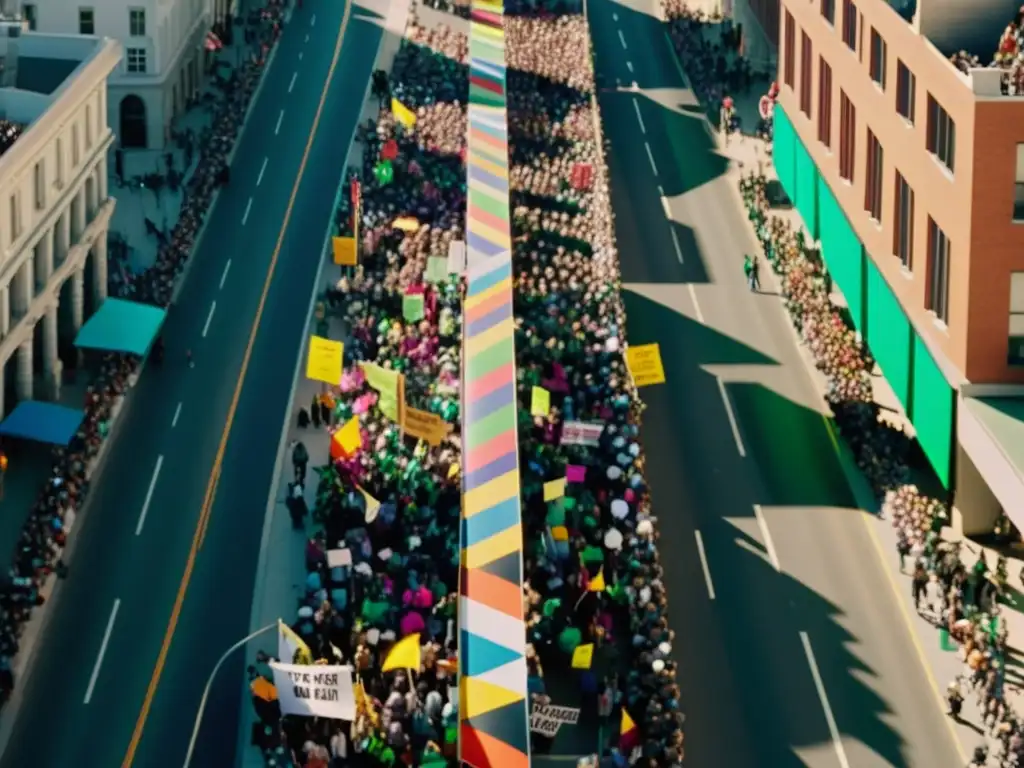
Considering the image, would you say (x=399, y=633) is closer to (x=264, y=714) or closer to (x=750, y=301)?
(x=264, y=714)

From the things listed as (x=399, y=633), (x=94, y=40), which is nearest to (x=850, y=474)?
(x=399, y=633)

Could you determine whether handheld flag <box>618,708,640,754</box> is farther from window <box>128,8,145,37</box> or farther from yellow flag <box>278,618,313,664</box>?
window <box>128,8,145,37</box>

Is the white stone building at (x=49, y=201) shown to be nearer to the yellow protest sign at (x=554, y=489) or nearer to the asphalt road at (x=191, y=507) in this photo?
the asphalt road at (x=191, y=507)

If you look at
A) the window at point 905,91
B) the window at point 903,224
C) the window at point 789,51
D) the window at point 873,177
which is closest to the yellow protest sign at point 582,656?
the window at point 903,224

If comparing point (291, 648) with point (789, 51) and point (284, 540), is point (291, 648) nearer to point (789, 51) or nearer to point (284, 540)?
point (284, 540)

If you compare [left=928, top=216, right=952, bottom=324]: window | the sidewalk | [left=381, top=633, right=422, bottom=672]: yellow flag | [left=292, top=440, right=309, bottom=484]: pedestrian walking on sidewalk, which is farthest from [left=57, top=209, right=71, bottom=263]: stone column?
[left=928, top=216, right=952, bottom=324]: window

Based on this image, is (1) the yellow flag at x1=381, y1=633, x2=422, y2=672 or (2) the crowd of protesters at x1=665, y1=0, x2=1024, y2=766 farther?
(2) the crowd of protesters at x1=665, y1=0, x2=1024, y2=766

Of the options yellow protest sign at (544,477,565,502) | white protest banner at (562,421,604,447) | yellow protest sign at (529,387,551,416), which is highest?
yellow protest sign at (529,387,551,416)
